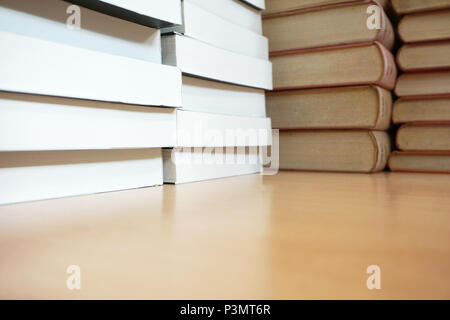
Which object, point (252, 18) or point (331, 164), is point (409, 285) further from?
point (252, 18)

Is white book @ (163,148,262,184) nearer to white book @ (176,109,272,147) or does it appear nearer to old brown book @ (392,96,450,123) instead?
white book @ (176,109,272,147)

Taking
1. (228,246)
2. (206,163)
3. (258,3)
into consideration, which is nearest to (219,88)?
(206,163)

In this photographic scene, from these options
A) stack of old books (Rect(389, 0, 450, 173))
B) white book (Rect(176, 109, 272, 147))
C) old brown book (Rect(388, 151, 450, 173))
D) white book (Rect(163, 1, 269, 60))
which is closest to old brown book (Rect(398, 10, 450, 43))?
stack of old books (Rect(389, 0, 450, 173))

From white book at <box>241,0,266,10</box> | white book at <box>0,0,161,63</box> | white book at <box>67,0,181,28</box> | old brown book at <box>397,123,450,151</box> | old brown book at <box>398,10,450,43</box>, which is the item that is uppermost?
white book at <box>241,0,266,10</box>

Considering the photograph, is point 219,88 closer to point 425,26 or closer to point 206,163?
point 206,163

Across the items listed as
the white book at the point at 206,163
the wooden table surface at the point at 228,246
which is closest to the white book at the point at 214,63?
the white book at the point at 206,163

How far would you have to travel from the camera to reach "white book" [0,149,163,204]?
92cm

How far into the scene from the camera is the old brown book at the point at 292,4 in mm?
1726

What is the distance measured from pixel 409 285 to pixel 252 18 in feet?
4.95

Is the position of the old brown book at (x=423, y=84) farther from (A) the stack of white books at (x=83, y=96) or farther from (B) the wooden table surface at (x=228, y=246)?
(A) the stack of white books at (x=83, y=96)

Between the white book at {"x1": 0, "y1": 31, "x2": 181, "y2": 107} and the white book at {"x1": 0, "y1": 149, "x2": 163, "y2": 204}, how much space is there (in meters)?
0.14

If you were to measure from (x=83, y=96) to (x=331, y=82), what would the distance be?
104cm

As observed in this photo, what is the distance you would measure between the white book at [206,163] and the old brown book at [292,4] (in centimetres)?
61

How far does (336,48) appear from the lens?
1.71 m
